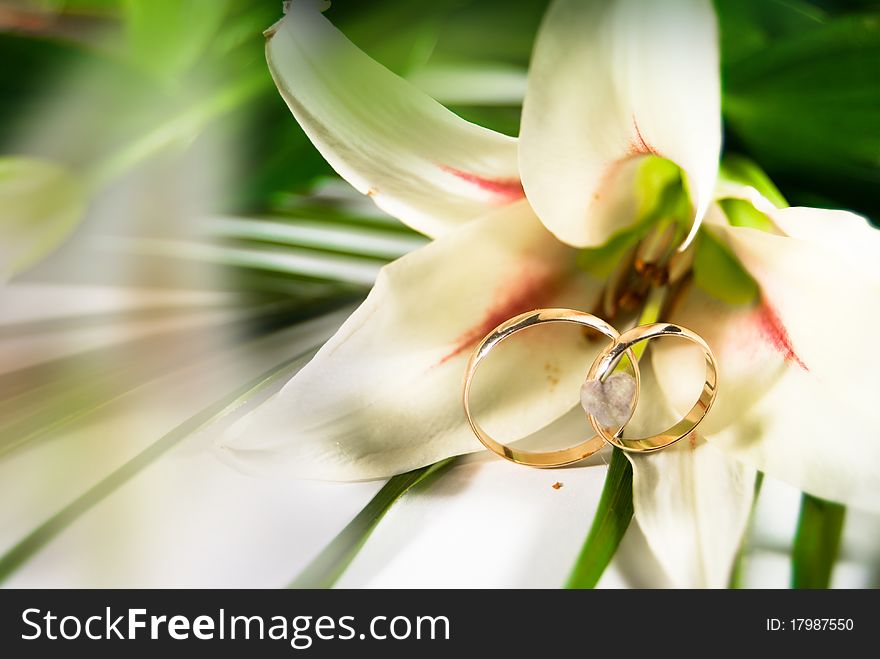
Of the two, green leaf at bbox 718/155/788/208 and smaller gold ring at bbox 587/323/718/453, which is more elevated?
green leaf at bbox 718/155/788/208

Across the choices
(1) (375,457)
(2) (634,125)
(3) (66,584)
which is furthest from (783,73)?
(3) (66,584)

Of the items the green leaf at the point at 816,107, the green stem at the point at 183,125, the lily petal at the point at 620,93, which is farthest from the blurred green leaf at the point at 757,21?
the green stem at the point at 183,125

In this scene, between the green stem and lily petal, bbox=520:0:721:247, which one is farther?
the green stem

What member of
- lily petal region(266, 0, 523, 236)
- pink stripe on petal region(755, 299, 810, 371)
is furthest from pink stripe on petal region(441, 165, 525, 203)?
pink stripe on petal region(755, 299, 810, 371)

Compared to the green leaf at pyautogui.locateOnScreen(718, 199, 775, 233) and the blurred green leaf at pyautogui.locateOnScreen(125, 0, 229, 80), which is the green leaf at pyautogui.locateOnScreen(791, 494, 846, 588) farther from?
the blurred green leaf at pyautogui.locateOnScreen(125, 0, 229, 80)

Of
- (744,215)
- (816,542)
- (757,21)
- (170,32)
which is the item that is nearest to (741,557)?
(816,542)

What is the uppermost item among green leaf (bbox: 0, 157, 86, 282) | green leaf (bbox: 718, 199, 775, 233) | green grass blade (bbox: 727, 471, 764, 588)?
green leaf (bbox: 0, 157, 86, 282)

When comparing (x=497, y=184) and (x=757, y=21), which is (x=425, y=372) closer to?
(x=497, y=184)
